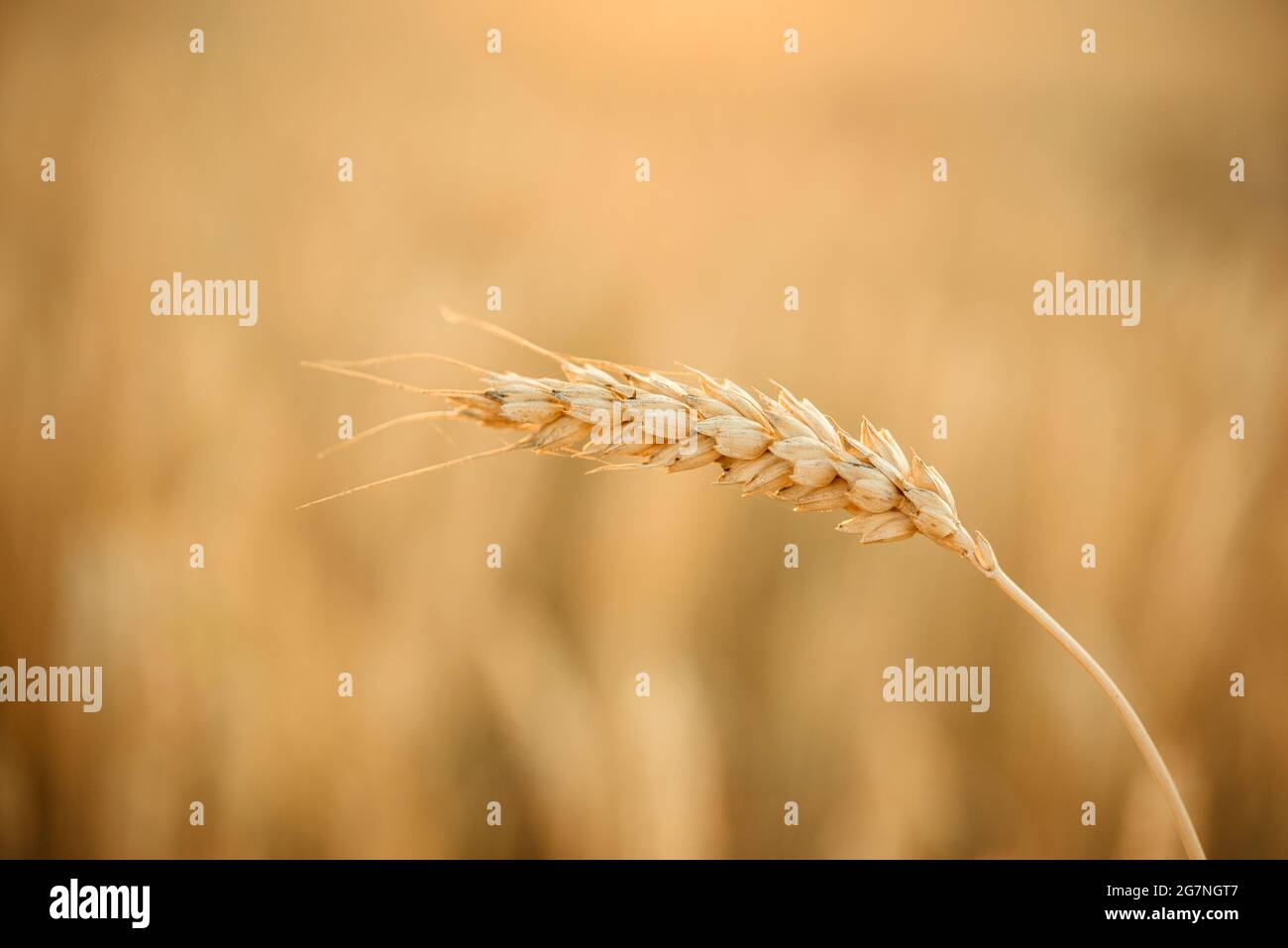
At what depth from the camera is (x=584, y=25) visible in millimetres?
1239

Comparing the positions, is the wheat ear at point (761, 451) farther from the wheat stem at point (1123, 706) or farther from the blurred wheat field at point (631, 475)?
the blurred wheat field at point (631, 475)

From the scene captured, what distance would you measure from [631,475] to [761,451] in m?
0.73

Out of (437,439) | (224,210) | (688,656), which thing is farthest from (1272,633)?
(224,210)

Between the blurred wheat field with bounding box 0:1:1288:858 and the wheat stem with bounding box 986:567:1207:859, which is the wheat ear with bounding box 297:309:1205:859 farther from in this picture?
the blurred wheat field with bounding box 0:1:1288:858

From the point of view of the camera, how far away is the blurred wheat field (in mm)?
1091

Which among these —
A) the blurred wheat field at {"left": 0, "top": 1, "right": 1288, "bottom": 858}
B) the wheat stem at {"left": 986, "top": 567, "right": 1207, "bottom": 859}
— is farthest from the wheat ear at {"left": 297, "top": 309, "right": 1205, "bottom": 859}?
the blurred wheat field at {"left": 0, "top": 1, "right": 1288, "bottom": 858}

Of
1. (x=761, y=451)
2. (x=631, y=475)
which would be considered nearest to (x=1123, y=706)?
(x=761, y=451)

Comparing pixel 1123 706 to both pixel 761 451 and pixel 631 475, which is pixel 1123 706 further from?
pixel 631 475

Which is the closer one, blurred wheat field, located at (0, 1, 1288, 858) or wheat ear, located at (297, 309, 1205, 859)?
wheat ear, located at (297, 309, 1205, 859)

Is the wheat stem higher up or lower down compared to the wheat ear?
lower down

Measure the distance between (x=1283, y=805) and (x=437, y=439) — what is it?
3.84ft

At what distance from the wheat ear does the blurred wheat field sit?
689 mm

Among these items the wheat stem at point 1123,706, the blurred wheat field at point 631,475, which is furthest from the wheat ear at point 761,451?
the blurred wheat field at point 631,475

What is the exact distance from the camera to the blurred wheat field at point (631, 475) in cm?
109
